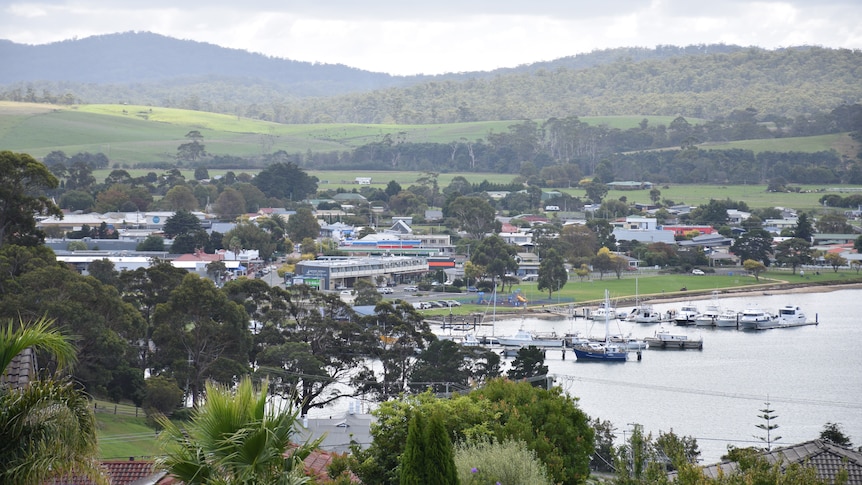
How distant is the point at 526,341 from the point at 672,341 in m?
4.42

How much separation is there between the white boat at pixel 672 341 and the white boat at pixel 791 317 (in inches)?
178

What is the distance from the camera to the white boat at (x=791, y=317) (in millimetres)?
38500

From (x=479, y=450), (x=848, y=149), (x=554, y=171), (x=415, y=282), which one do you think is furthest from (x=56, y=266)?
(x=848, y=149)

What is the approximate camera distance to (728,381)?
28.5 metres

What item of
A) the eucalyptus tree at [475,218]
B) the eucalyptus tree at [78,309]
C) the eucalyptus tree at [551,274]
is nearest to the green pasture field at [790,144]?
the eucalyptus tree at [475,218]

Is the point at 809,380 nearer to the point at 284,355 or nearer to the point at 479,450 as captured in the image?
the point at 284,355

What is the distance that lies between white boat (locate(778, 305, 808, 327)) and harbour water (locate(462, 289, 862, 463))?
0.89 ft

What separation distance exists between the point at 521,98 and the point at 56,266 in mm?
130008

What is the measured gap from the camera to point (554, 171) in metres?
84.1

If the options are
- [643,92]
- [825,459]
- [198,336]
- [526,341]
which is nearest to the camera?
[825,459]

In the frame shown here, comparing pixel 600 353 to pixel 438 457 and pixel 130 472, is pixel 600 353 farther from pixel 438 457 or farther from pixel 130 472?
pixel 438 457

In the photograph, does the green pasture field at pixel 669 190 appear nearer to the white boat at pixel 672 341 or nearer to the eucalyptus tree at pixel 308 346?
the white boat at pixel 672 341

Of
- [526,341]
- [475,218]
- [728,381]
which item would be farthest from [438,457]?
[475,218]

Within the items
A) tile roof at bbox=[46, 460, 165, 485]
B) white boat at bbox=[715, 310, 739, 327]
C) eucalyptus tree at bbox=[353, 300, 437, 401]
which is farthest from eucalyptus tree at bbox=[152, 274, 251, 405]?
white boat at bbox=[715, 310, 739, 327]
